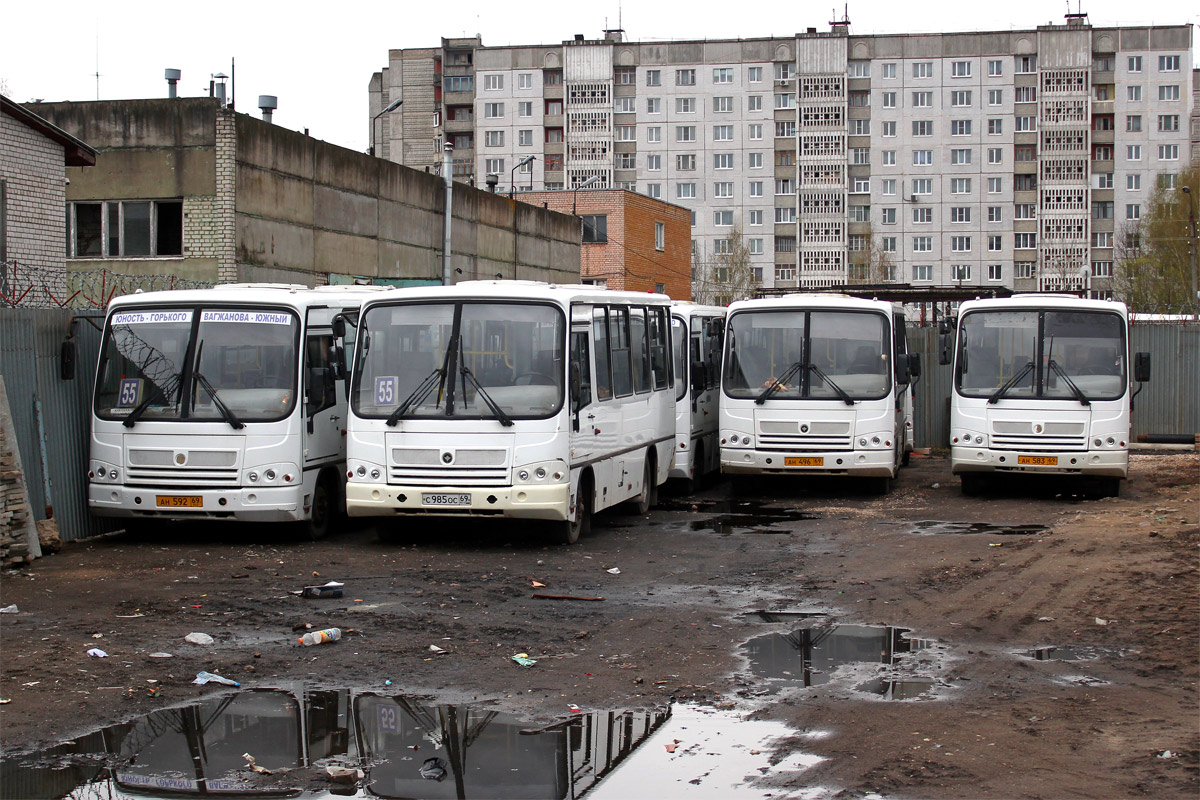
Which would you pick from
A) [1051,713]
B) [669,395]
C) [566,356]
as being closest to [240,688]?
[1051,713]

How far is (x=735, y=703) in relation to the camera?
795cm

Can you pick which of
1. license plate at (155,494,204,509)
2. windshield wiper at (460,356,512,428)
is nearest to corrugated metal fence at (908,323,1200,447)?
windshield wiper at (460,356,512,428)

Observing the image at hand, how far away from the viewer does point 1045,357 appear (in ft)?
61.5

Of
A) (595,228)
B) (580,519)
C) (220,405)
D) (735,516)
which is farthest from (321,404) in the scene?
(595,228)

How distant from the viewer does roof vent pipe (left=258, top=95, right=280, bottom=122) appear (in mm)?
31328

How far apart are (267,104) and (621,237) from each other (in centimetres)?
3086

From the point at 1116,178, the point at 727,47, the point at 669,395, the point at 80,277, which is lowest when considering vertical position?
the point at 669,395

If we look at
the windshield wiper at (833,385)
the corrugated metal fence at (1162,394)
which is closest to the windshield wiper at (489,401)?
the windshield wiper at (833,385)

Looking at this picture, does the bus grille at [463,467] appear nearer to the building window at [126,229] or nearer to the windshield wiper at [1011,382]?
the windshield wiper at [1011,382]

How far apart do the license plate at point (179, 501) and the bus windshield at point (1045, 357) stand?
10.5m

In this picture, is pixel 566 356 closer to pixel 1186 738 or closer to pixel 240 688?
pixel 240 688

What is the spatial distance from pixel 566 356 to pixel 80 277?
13951 millimetres

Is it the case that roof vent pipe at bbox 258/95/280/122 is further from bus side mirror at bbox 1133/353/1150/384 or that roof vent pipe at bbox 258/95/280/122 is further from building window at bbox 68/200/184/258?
bus side mirror at bbox 1133/353/1150/384

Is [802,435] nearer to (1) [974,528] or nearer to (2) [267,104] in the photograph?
(1) [974,528]
